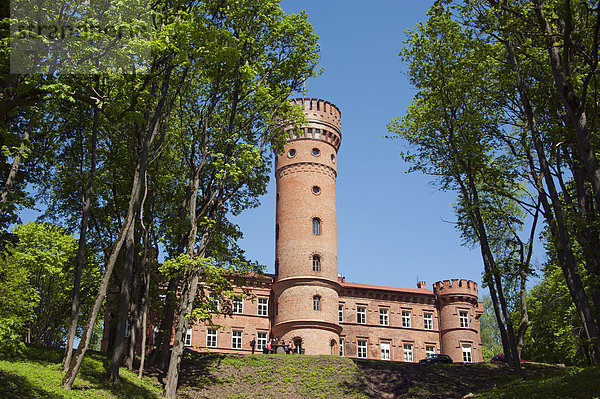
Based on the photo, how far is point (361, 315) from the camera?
4722 centimetres

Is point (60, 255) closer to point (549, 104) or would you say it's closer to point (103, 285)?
point (103, 285)

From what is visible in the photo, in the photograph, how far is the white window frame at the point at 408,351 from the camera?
4666 cm

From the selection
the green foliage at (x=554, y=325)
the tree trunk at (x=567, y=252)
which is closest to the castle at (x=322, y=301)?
the green foliage at (x=554, y=325)

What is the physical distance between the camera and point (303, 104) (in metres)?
45.2

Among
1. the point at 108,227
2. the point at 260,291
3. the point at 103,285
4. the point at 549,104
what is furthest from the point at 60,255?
the point at 549,104

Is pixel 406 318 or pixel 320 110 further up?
pixel 320 110

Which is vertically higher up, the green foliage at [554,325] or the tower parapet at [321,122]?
the tower parapet at [321,122]

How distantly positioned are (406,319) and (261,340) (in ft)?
42.8

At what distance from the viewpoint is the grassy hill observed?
18.1 metres

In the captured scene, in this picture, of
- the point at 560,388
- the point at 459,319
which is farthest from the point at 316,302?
the point at 560,388

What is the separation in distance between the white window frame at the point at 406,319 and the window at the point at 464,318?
4.28 m

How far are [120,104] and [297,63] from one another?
1087cm

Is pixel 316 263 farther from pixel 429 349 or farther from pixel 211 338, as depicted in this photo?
pixel 429 349

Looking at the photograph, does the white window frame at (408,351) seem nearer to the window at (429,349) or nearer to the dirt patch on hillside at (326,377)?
the window at (429,349)
